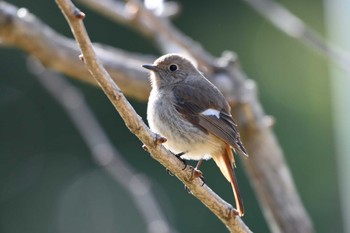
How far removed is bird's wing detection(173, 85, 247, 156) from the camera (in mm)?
4547

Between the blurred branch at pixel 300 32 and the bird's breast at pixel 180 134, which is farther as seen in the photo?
the blurred branch at pixel 300 32

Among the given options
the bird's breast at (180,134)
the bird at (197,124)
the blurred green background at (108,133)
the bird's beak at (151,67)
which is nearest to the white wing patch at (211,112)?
the bird at (197,124)

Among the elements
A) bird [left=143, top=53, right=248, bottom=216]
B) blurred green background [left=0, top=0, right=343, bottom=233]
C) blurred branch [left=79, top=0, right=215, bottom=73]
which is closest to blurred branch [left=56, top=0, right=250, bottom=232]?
bird [left=143, top=53, right=248, bottom=216]

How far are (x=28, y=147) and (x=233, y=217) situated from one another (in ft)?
29.1

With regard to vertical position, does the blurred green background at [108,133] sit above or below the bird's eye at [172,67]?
above

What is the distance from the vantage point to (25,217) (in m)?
12.2

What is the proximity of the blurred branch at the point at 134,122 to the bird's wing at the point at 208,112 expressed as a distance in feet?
2.40

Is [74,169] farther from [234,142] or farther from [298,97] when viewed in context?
[234,142]

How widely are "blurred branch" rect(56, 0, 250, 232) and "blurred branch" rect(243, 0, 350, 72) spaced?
4.80 feet

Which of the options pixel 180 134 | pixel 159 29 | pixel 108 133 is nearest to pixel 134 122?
pixel 180 134

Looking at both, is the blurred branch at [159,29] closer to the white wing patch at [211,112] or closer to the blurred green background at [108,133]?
the white wing patch at [211,112]

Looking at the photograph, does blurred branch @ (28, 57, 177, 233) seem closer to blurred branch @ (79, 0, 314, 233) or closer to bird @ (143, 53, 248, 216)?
bird @ (143, 53, 248, 216)

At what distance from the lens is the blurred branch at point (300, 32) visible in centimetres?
501

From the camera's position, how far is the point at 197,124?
4660mm
